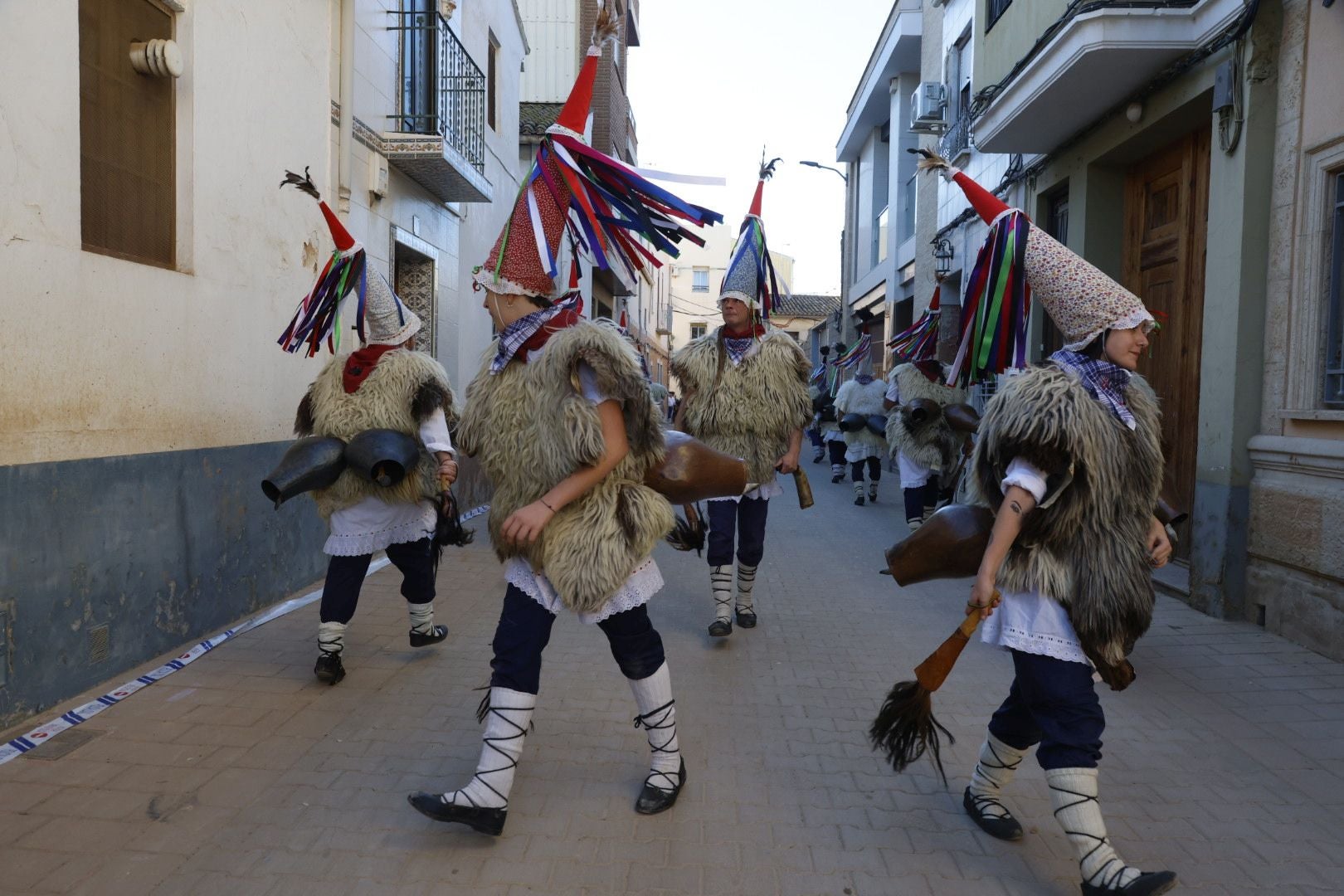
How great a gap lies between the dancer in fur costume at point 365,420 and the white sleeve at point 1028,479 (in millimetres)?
2485

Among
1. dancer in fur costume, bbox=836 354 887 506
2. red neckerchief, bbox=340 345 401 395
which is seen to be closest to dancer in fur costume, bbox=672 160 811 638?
red neckerchief, bbox=340 345 401 395

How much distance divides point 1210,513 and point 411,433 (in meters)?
4.93

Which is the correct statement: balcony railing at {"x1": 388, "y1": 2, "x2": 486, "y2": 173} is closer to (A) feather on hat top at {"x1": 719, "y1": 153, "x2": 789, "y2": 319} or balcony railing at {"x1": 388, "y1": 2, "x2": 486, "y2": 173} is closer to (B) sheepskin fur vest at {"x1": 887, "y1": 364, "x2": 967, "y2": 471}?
(A) feather on hat top at {"x1": 719, "y1": 153, "x2": 789, "y2": 319}

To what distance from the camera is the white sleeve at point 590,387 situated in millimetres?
2883

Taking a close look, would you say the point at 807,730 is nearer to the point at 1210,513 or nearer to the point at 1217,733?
the point at 1217,733

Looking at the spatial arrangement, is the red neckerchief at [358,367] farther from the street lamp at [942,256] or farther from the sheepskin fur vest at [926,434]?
the street lamp at [942,256]

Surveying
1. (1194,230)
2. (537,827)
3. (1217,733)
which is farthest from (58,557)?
(1194,230)

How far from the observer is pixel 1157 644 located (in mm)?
5418

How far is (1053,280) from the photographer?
2.80 meters

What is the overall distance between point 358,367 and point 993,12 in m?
8.63

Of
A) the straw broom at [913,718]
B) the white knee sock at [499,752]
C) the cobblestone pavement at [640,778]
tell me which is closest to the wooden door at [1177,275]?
the cobblestone pavement at [640,778]

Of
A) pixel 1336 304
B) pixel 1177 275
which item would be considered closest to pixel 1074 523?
pixel 1336 304

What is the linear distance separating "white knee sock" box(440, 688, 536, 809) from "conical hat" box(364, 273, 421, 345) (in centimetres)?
218

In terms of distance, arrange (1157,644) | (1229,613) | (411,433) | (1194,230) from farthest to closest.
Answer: (1194,230) → (1229,613) → (1157,644) → (411,433)
